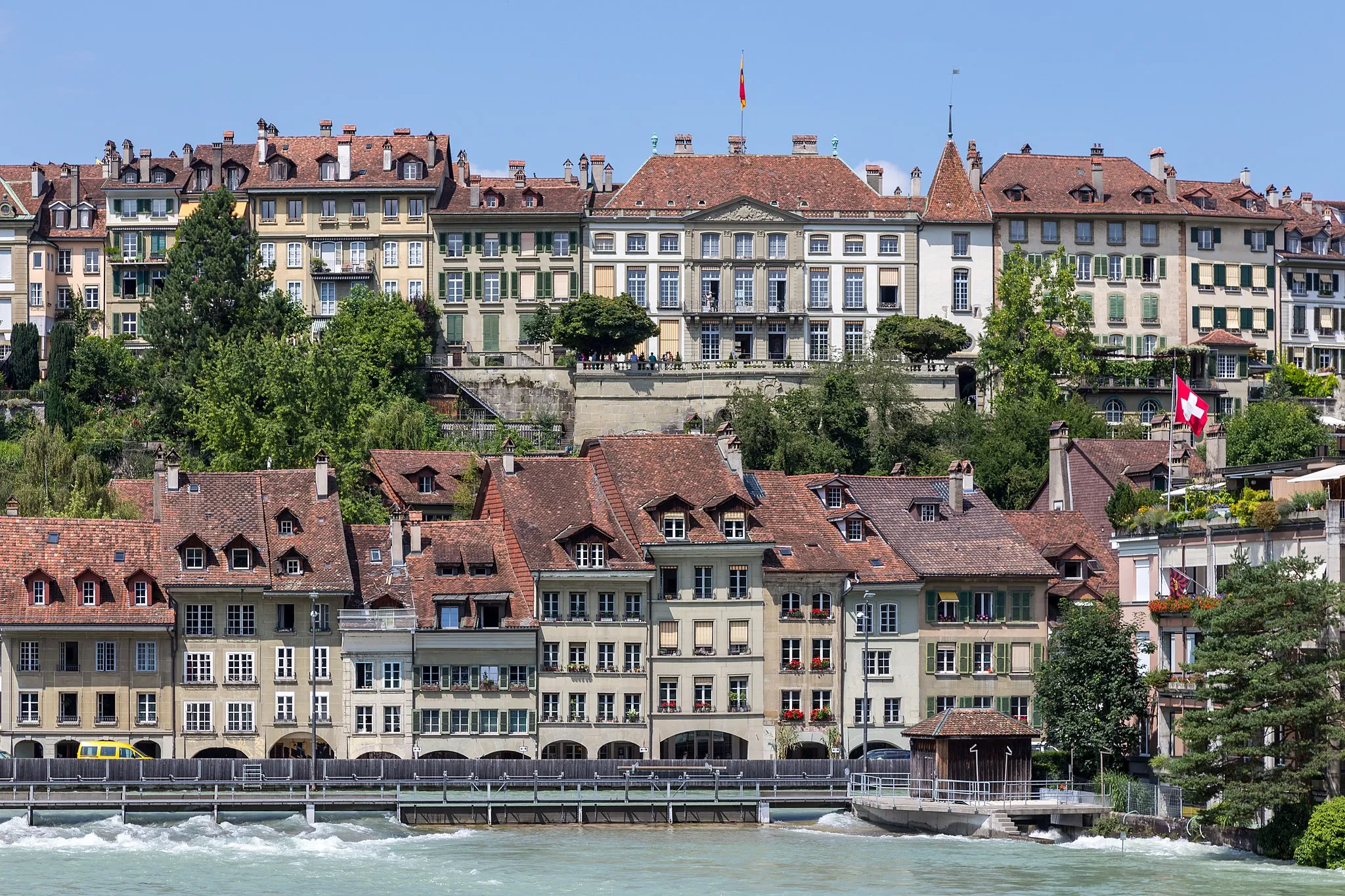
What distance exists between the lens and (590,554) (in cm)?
8456

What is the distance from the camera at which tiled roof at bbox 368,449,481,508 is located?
96.8 metres

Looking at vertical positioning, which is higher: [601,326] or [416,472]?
[601,326]

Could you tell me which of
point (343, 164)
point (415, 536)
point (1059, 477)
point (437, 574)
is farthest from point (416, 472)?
point (343, 164)

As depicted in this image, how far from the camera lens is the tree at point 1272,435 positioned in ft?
356

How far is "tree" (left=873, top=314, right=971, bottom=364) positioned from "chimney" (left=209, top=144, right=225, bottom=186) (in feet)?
119

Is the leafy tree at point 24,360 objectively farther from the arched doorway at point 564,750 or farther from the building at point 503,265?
the arched doorway at point 564,750

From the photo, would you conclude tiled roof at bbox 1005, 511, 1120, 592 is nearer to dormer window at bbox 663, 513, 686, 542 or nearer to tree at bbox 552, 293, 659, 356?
dormer window at bbox 663, 513, 686, 542

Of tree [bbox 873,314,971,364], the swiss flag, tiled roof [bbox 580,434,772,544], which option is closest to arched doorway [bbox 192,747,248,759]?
tiled roof [bbox 580,434,772,544]

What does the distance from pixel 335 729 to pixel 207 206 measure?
46764mm

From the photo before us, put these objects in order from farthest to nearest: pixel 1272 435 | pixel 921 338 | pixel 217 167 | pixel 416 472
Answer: pixel 217 167
pixel 921 338
pixel 1272 435
pixel 416 472

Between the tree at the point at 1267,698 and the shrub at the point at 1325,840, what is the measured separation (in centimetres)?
92

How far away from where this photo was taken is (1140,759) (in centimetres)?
7525

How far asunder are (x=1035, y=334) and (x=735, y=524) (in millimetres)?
38148

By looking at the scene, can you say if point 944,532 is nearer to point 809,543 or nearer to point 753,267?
point 809,543
